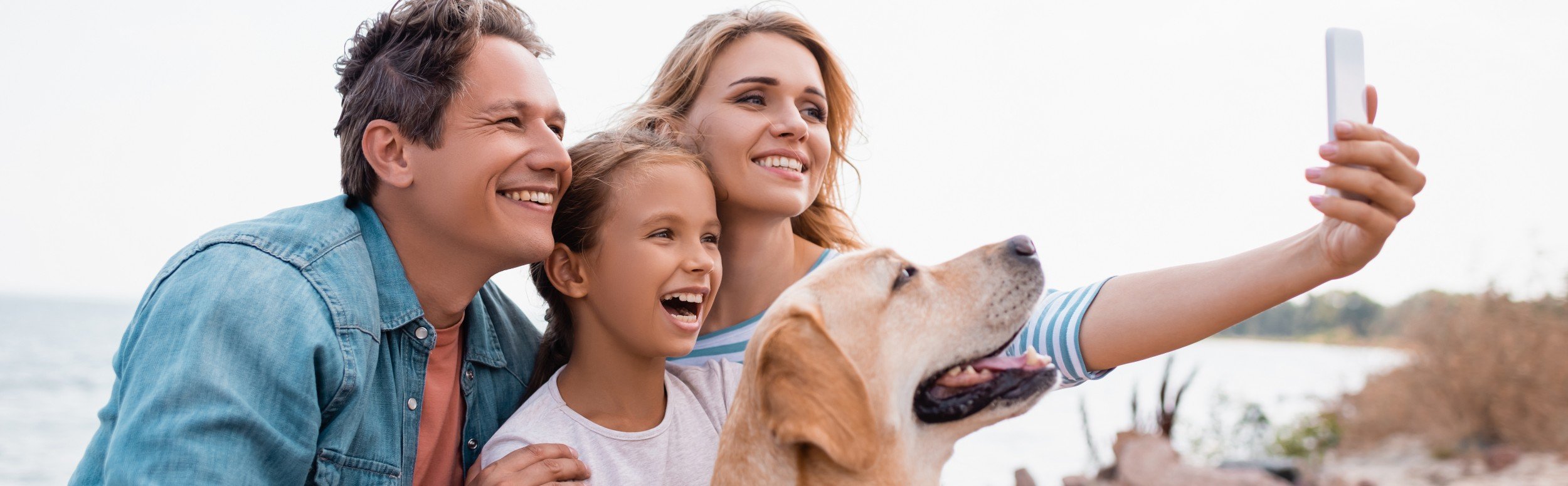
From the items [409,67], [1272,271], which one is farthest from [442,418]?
[1272,271]

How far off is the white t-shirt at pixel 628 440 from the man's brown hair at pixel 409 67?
2.93ft

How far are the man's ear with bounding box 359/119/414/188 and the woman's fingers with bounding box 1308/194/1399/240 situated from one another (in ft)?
8.20

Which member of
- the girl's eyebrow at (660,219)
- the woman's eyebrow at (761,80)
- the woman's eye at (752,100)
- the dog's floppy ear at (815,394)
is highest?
the woman's eyebrow at (761,80)

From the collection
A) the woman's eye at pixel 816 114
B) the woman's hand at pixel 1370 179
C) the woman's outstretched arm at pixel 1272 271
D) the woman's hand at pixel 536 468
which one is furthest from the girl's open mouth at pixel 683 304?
the woman's hand at pixel 1370 179

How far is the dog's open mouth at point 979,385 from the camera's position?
94.9 inches

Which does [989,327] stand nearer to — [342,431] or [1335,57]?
[1335,57]

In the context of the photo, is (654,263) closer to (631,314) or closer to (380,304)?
(631,314)

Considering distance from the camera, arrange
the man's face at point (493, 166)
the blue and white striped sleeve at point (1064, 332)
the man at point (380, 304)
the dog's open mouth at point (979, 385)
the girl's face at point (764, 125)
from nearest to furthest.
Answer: the man at point (380, 304) → the dog's open mouth at point (979, 385) → the man's face at point (493, 166) → the blue and white striped sleeve at point (1064, 332) → the girl's face at point (764, 125)

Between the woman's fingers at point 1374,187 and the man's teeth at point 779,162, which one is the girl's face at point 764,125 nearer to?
the man's teeth at point 779,162

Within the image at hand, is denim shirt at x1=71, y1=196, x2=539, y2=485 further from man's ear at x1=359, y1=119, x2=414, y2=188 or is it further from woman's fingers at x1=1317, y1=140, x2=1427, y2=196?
woman's fingers at x1=1317, y1=140, x2=1427, y2=196

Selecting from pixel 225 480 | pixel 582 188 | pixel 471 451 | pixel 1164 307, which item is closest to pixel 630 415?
pixel 471 451

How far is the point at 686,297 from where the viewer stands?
297cm

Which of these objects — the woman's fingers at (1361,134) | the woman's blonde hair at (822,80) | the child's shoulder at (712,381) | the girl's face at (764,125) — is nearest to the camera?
the woman's fingers at (1361,134)

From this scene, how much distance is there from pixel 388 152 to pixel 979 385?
75.5 inches
